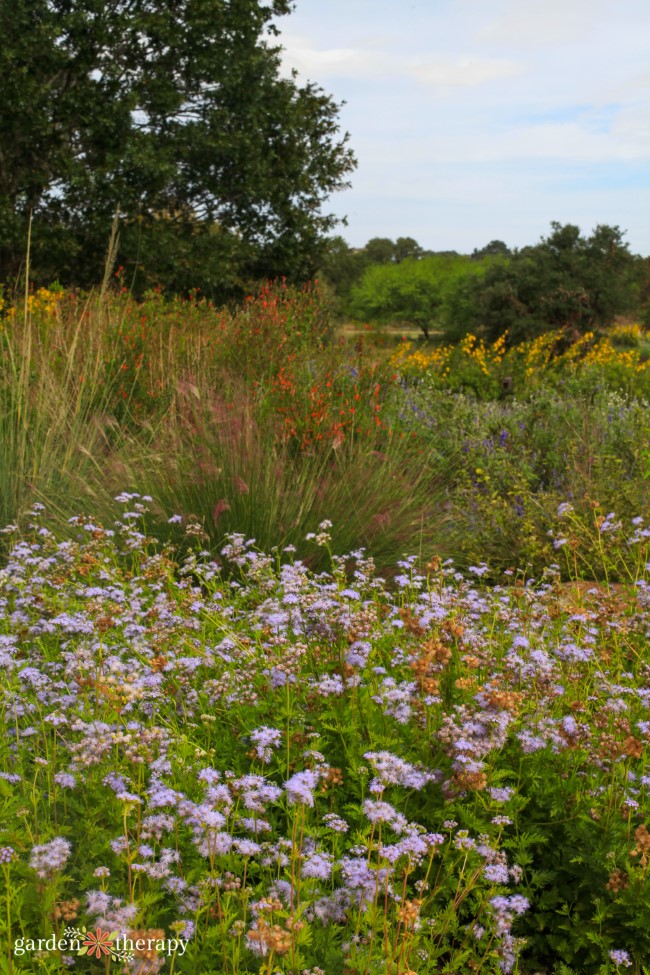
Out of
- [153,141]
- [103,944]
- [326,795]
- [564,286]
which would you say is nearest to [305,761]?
[326,795]

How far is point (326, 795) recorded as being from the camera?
2586 millimetres

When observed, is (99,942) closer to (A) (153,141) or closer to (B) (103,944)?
(B) (103,944)

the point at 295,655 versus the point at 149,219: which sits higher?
the point at 149,219

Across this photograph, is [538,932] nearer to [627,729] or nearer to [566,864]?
[566,864]

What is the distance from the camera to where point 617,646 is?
3537 millimetres

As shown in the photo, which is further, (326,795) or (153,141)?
(153,141)

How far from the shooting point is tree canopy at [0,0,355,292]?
18922mm

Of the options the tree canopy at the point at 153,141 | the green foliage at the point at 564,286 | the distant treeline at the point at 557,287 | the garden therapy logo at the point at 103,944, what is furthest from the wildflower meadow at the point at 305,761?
the green foliage at the point at 564,286

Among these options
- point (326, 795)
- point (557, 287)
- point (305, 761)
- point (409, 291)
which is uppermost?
point (409, 291)

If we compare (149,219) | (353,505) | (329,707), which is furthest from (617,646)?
(149,219)

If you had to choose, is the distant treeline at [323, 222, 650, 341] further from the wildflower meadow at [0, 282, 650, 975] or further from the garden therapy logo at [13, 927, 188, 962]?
the garden therapy logo at [13, 927, 188, 962]

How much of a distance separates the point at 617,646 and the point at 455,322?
129 ft

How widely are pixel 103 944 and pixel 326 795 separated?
918 mm

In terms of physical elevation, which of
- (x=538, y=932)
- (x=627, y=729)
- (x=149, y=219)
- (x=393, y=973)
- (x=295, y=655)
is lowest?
(x=538, y=932)
